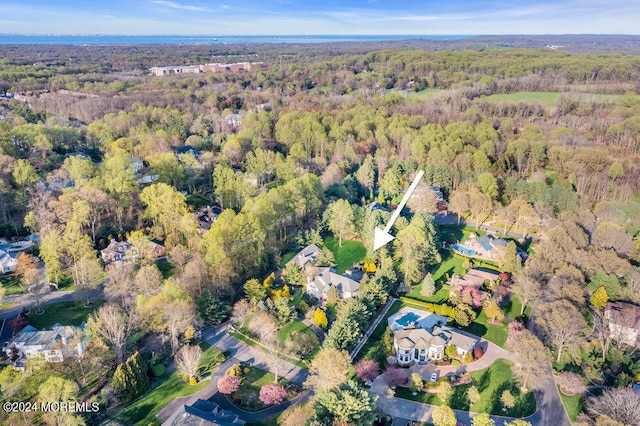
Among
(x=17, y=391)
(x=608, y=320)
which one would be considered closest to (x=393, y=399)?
(x=608, y=320)

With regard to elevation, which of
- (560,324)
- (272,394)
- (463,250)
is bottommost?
(272,394)

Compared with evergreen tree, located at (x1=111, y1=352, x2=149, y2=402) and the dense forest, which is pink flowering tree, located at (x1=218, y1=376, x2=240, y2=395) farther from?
the dense forest

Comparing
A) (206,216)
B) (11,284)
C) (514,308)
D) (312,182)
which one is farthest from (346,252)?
(11,284)

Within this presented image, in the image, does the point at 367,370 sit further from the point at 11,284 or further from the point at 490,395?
the point at 11,284

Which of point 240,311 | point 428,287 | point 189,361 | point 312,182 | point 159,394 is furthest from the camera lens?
point 312,182

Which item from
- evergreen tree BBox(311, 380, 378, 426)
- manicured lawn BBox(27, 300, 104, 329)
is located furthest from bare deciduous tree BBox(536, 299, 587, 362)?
manicured lawn BBox(27, 300, 104, 329)

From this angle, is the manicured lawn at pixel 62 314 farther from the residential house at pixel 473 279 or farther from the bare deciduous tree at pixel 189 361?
the residential house at pixel 473 279

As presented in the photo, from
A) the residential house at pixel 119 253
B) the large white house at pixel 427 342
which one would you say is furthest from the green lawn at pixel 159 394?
the residential house at pixel 119 253
